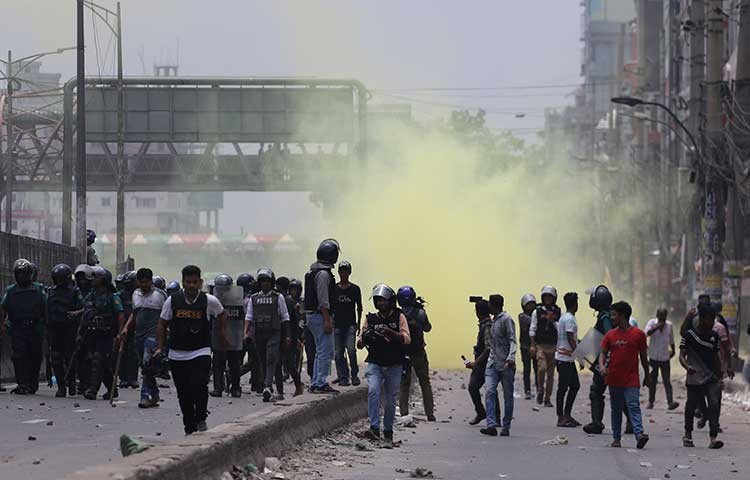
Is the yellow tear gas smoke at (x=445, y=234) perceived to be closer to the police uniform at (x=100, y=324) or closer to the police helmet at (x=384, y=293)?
the police uniform at (x=100, y=324)

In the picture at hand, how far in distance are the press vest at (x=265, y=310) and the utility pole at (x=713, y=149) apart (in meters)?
14.7

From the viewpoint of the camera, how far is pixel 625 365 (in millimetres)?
18172

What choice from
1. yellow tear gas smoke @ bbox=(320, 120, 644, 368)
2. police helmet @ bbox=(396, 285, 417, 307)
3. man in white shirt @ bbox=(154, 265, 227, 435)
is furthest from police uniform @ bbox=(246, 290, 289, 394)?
yellow tear gas smoke @ bbox=(320, 120, 644, 368)

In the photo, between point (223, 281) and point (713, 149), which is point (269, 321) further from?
point (713, 149)

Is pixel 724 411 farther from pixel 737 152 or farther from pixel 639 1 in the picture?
pixel 639 1

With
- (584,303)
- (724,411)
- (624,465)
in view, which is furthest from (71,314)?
(584,303)

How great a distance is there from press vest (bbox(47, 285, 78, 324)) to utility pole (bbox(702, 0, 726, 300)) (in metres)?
15.7

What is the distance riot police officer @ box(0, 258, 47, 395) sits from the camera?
850 inches

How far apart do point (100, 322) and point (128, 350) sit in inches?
119

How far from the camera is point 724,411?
27328 mm

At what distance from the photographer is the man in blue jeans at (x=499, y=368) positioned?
19891mm

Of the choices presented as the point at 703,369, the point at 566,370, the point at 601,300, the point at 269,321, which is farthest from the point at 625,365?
the point at 269,321

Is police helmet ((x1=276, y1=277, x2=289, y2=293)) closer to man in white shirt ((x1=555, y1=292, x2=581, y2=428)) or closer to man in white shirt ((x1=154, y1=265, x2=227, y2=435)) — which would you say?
man in white shirt ((x1=555, y1=292, x2=581, y2=428))

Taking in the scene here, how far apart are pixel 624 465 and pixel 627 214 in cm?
7068
